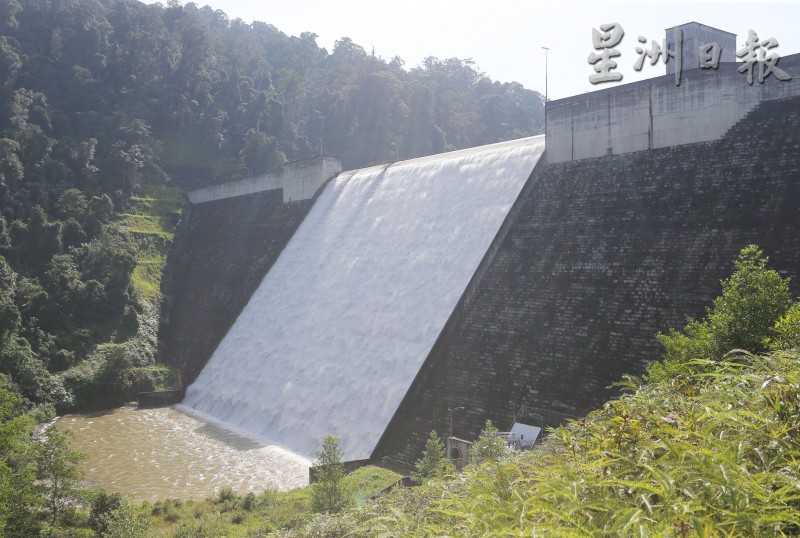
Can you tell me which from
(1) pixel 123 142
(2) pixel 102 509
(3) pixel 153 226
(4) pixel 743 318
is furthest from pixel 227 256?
(4) pixel 743 318

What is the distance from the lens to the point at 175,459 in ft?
45.1

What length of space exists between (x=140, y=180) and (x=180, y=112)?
23.4 ft

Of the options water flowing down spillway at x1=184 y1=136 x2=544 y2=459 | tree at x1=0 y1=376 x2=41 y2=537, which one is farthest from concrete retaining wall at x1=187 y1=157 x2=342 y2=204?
tree at x1=0 y1=376 x2=41 y2=537

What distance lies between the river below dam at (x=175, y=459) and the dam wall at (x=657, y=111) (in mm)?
8472

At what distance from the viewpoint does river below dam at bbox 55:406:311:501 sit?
12.1 metres

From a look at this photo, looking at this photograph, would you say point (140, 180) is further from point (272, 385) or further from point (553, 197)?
point (553, 197)

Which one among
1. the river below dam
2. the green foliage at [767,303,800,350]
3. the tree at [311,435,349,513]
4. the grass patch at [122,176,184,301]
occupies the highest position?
the grass patch at [122,176,184,301]

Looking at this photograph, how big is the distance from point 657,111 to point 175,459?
11865 millimetres

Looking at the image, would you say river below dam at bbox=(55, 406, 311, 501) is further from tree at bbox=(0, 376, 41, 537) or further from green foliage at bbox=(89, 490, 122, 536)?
tree at bbox=(0, 376, 41, 537)

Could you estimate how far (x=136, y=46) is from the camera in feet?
120

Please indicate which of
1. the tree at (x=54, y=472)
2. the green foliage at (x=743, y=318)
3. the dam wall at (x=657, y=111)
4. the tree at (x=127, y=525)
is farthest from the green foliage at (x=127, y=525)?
the dam wall at (x=657, y=111)

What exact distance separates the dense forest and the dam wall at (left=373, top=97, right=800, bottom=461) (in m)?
10.9

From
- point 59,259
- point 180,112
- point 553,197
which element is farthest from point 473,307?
point 180,112

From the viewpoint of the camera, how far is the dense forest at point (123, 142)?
19.6 meters
